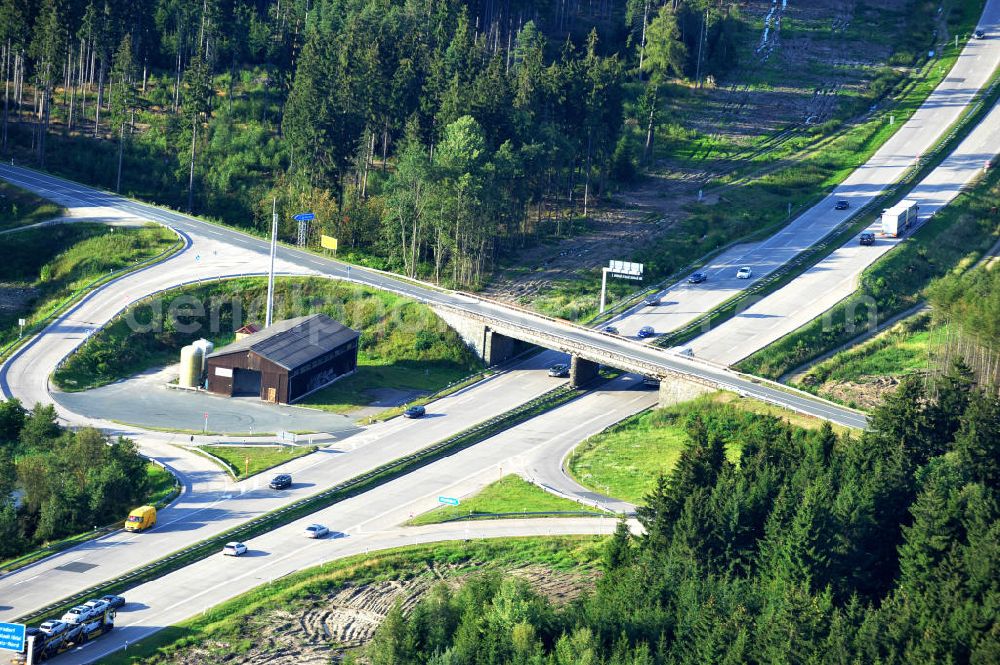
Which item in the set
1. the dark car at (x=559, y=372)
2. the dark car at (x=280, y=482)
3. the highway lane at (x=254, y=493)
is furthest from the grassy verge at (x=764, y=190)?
the dark car at (x=280, y=482)

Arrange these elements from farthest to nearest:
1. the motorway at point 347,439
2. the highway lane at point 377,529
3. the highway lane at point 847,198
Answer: the highway lane at point 847,198, the motorway at point 347,439, the highway lane at point 377,529

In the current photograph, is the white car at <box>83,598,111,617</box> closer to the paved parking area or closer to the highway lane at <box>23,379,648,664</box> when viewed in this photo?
the highway lane at <box>23,379,648,664</box>

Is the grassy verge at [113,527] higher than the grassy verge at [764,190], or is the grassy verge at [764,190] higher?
the grassy verge at [764,190]

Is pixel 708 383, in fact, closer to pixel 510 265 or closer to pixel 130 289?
pixel 510 265

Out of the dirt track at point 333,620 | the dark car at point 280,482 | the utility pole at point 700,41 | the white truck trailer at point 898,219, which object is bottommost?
the dirt track at point 333,620

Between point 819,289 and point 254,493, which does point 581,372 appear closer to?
point 819,289

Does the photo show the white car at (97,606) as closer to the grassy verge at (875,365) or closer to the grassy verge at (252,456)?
the grassy verge at (252,456)

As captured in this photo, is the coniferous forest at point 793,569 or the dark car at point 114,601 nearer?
→ the coniferous forest at point 793,569

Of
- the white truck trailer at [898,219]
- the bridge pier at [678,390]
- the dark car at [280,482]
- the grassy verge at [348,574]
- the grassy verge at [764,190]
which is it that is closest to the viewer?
the grassy verge at [348,574]
